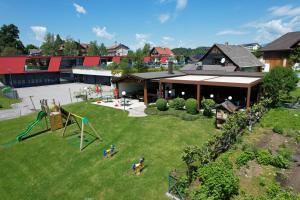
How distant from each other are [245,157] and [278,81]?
11980mm

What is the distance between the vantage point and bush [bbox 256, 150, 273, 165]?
39.8 ft

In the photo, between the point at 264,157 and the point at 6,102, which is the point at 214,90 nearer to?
the point at 264,157

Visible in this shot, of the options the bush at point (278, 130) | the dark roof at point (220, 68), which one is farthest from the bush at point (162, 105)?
the dark roof at point (220, 68)

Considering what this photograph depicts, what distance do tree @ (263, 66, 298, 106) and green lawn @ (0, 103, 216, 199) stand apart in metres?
7.35

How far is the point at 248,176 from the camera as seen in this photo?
436 inches

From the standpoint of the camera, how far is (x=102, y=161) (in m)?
13.8

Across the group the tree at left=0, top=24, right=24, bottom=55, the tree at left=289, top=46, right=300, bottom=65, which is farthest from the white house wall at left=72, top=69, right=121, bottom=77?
the tree at left=0, top=24, right=24, bottom=55

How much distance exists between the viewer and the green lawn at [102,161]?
11.1m

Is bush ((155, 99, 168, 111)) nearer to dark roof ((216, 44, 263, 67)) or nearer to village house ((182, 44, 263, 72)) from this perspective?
village house ((182, 44, 263, 72))

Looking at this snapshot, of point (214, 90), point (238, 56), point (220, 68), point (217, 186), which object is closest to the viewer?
point (217, 186)

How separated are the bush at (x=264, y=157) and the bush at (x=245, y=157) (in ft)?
1.08

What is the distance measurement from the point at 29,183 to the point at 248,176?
11.7 meters

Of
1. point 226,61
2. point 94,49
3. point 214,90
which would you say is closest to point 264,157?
point 214,90

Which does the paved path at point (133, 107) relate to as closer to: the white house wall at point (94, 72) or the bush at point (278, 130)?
the bush at point (278, 130)
